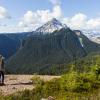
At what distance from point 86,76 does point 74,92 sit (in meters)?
2.04

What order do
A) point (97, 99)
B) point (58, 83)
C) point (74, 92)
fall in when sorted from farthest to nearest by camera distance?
point (58, 83) < point (74, 92) < point (97, 99)

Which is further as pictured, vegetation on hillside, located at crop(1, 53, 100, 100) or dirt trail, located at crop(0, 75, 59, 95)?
dirt trail, located at crop(0, 75, 59, 95)

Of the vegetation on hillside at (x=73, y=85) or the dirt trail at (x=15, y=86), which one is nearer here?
the vegetation on hillside at (x=73, y=85)

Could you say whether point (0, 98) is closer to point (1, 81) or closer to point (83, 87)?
point (83, 87)

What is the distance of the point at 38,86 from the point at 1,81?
8.46 m

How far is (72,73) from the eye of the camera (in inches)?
987

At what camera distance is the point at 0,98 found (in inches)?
800

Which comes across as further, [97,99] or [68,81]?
[68,81]

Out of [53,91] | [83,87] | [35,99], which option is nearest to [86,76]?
[83,87]

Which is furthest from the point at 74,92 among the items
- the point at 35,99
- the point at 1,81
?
the point at 1,81

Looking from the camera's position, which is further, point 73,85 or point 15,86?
point 15,86

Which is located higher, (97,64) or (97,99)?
(97,64)

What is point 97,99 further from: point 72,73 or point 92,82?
point 92,82

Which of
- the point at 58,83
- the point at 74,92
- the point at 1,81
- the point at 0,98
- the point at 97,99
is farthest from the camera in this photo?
the point at 1,81
